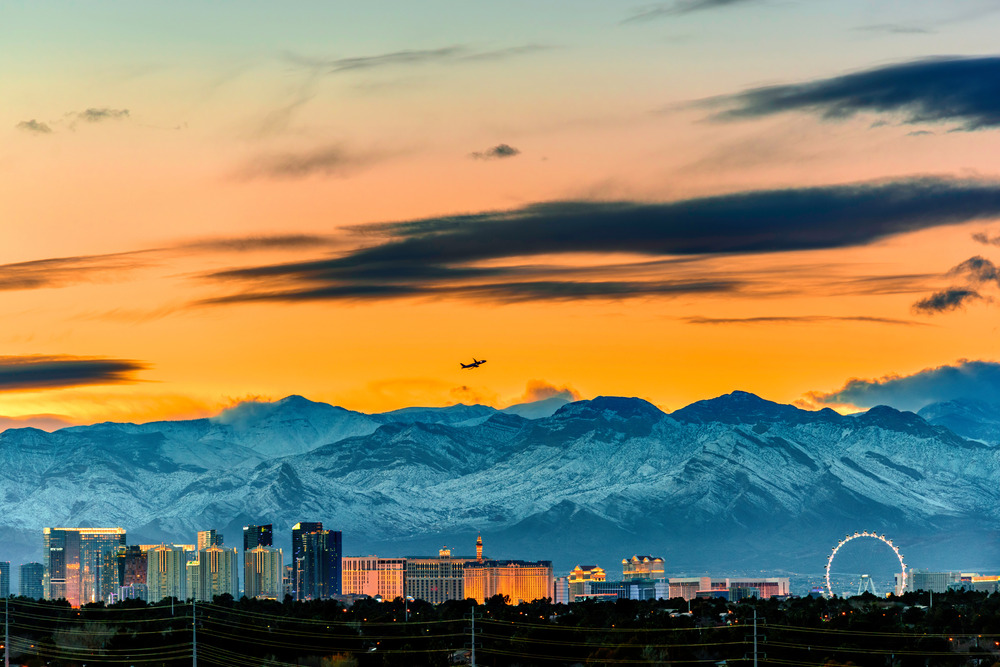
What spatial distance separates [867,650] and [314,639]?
203ft

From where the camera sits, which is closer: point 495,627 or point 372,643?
point 372,643

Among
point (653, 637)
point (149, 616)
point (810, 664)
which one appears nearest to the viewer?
point (810, 664)

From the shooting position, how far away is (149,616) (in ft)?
650

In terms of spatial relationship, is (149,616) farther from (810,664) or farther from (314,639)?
(810,664)

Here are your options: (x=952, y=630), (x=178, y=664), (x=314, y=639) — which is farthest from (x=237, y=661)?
(x=952, y=630)

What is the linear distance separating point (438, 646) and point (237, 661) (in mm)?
23594

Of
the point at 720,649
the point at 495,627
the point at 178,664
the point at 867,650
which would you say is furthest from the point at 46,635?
the point at 867,650

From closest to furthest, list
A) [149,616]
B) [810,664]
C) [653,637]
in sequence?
[810,664] → [653,637] → [149,616]

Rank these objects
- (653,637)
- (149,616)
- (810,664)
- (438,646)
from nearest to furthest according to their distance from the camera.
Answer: (810,664) < (653,637) < (438,646) < (149,616)

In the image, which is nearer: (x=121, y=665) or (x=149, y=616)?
(x=121, y=665)

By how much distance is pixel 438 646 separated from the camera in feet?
578

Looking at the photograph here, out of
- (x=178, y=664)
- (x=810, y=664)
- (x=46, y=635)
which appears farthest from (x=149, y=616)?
(x=810, y=664)

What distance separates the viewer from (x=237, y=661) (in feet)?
529

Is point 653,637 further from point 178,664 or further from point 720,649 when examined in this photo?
point 178,664
